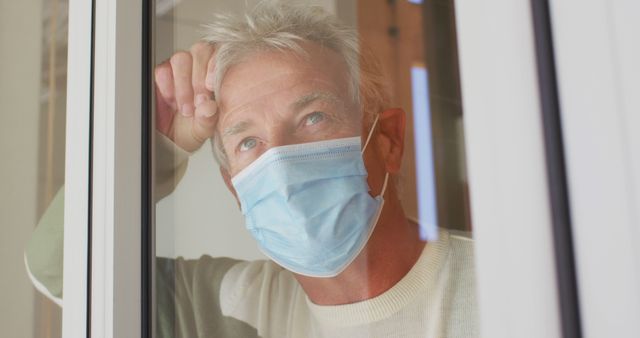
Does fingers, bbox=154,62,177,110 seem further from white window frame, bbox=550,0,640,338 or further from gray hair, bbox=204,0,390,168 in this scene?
white window frame, bbox=550,0,640,338

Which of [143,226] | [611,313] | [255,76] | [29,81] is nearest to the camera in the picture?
[611,313]

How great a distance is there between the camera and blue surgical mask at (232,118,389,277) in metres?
0.65

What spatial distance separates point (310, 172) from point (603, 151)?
0.37 meters

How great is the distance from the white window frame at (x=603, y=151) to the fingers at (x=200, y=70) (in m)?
0.58

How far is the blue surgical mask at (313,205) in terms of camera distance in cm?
65

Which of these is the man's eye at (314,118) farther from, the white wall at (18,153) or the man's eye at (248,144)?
the white wall at (18,153)

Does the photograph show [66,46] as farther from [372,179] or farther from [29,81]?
[372,179]

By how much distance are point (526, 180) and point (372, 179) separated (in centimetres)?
24

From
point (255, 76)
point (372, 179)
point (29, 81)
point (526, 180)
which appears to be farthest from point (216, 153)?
point (29, 81)

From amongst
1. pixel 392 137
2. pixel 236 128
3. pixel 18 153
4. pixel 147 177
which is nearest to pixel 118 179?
pixel 147 177

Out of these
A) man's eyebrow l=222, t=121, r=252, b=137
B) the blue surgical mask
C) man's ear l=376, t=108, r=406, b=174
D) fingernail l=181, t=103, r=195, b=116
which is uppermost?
fingernail l=181, t=103, r=195, b=116

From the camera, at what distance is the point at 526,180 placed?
414 millimetres

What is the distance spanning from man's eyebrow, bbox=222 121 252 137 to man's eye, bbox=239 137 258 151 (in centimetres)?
2

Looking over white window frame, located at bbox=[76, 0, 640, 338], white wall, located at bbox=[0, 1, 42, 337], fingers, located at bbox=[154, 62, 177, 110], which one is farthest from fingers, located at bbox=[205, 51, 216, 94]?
white wall, located at bbox=[0, 1, 42, 337]
